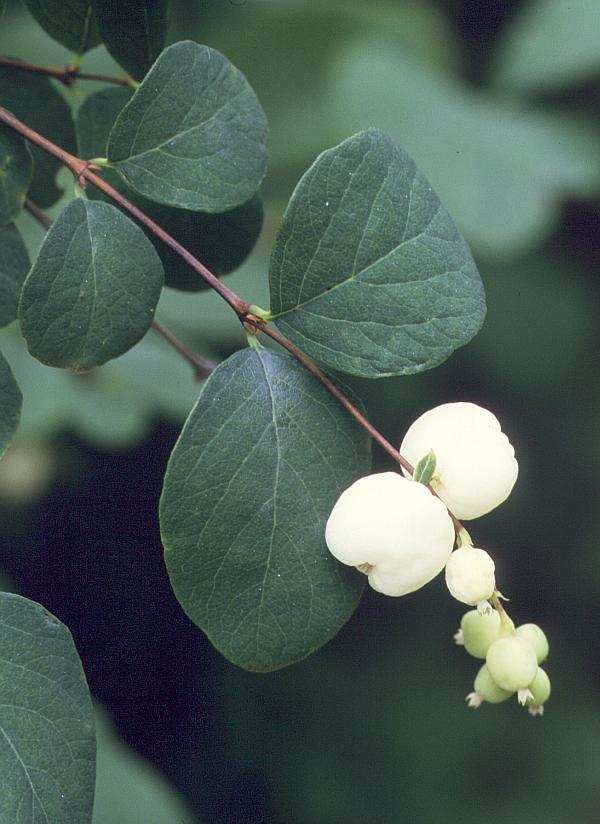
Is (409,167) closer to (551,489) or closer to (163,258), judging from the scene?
(163,258)

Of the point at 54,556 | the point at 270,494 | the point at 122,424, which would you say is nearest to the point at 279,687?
the point at 54,556

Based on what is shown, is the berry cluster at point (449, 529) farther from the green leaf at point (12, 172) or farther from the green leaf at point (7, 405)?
the green leaf at point (12, 172)

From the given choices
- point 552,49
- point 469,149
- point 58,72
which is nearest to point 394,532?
point 58,72

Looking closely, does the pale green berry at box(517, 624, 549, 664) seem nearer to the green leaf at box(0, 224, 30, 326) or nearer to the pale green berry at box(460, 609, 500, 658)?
the pale green berry at box(460, 609, 500, 658)

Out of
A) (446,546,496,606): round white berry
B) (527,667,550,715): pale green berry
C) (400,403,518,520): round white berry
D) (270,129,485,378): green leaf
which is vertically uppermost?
(270,129,485,378): green leaf

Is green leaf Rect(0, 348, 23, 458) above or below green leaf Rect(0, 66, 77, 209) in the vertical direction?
below

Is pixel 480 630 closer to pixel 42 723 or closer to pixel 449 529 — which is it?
pixel 449 529

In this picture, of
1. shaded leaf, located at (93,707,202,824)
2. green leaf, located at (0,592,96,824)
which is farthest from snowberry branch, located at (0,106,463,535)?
shaded leaf, located at (93,707,202,824)
